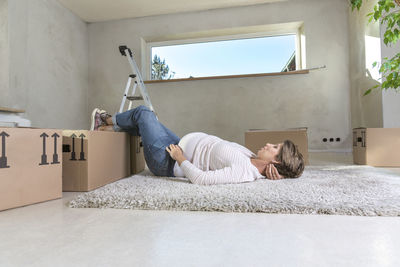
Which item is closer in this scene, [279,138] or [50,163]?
[50,163]

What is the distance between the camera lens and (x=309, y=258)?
61 cm

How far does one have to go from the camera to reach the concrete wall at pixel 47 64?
9.50 feet

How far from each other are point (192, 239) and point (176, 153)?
2.52 ft

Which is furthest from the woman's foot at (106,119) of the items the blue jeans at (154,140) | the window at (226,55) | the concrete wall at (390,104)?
the concrete wall at (390,104)

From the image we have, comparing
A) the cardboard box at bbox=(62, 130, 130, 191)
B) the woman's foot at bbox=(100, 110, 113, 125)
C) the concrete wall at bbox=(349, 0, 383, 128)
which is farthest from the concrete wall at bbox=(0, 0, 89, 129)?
the concrete wall at bbox=(349, 0, 383, 128)

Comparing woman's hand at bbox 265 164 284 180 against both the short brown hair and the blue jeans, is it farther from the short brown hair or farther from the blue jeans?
the blue jeans

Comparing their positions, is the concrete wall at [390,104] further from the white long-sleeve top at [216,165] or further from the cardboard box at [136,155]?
the cardboard box at [136,155]

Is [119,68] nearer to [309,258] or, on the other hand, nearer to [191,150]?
[191,150]

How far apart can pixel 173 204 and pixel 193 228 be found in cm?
24

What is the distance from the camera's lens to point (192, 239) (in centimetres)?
73

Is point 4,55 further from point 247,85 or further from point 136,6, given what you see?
point 247,85

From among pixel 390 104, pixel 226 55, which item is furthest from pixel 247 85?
pixel 390 104

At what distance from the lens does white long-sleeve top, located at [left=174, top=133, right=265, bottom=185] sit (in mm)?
1342

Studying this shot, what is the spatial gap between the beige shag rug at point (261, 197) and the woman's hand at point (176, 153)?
130 mm
